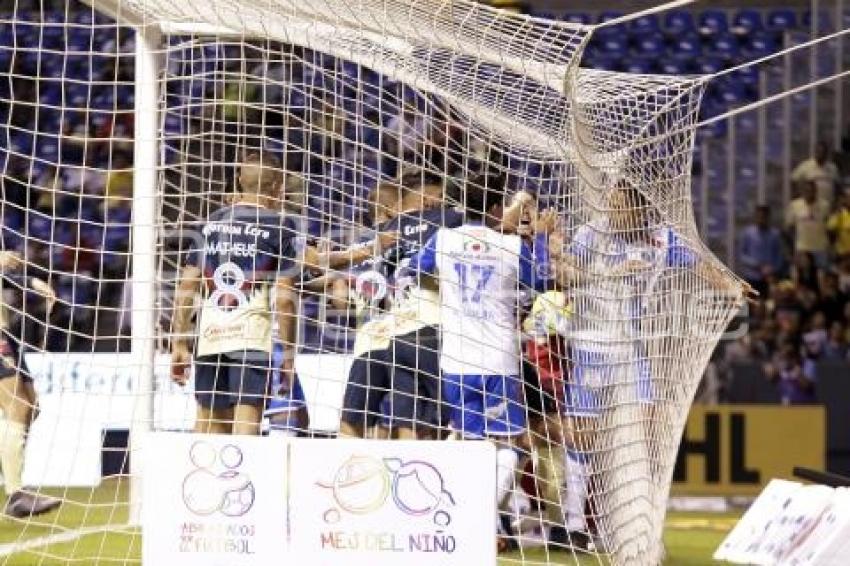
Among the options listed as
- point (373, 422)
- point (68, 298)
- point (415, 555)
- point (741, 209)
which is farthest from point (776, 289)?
point (415, 555)

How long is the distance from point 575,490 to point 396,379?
1.10 m

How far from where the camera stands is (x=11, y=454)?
12.6m

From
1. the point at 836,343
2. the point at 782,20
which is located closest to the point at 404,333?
the point at 836,343

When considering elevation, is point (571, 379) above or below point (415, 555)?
above

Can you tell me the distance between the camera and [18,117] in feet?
63.2

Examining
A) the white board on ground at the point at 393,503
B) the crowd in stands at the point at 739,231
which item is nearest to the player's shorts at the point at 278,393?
the white board on ground at the point at 393,503

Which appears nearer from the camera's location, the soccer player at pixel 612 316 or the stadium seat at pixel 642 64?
the soccer player at pixel 612 316

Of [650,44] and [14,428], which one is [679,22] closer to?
[650,44]

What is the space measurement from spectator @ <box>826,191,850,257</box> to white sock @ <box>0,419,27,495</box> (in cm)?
1086

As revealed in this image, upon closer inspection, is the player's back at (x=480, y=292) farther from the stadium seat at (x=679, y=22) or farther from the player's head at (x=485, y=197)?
the stadium seat at (x=679, y=22)

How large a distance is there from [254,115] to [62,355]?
492cm

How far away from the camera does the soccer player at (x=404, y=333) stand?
1109 centimetres

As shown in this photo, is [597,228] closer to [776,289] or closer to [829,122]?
A: [776,289]

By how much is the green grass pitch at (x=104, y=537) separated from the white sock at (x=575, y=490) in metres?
0.21
